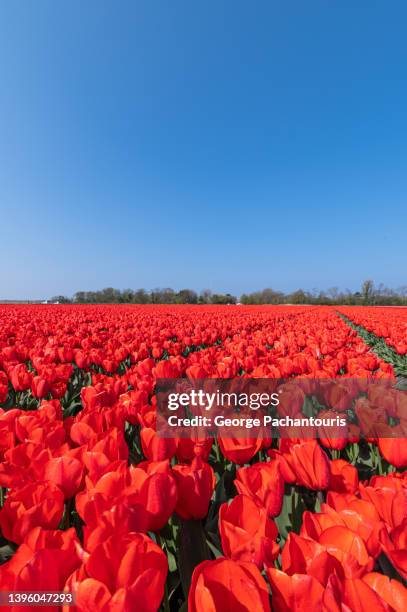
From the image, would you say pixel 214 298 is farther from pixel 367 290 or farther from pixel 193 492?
pixel 193 492

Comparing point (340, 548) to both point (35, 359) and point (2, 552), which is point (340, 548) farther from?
point (35, 359)

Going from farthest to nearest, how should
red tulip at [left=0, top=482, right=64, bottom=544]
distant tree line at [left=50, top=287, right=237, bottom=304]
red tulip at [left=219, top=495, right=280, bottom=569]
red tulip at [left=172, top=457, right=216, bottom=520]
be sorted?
distant tree line at [left=50, top=287, right=237, bottom=304], red tulip at [left=172, top=457, right=216, bottom=520], red tulip at [left=0, top=482, right=64, bottom=544], red tulip at [left=219, top=495, right=280, bottom=569]

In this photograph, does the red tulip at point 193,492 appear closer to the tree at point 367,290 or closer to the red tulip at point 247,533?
the red tulip at point 247,533

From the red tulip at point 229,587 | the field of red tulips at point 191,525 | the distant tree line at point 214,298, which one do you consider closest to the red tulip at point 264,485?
the field of red tulips at point 191,525

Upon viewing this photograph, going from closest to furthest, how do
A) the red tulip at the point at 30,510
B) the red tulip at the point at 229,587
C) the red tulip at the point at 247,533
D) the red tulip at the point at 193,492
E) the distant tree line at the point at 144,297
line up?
1. the red tulip at the point at 229,587
2. the red tulip at the point at 247,533
3. the red tulip at the point at 30,510
4. the red tulip at the point at 193,492
5. the distant tree line at the point at 144,297

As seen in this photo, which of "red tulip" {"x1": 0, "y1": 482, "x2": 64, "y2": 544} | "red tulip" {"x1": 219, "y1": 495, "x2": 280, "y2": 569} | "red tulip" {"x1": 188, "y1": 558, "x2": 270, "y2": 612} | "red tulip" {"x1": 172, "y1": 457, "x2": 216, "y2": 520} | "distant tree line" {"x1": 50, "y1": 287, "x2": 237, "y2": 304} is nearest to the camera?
"red tulip" {"x1": 188, "y1": 558, "x2": 270, "y2": 612}

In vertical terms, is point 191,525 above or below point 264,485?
below

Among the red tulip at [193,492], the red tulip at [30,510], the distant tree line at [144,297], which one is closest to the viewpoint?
the red tulip at [30,510]

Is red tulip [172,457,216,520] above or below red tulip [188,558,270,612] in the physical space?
below

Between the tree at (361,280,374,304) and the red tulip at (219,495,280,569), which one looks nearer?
the red tulip at (219,495,280,569)

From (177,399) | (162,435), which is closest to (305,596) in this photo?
(162,435)

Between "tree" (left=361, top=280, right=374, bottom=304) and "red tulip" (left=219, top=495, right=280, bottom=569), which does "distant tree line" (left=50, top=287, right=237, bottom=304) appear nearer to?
"tree" (left=361, top=280, right=374, bottom=304)

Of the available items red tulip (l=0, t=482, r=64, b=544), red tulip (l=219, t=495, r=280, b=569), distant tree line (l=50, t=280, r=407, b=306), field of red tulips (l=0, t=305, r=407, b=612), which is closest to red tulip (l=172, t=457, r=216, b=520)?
field of red tulips (l=0, t=305, r=407, b=612)

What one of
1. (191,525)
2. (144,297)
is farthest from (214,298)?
(191,525)
